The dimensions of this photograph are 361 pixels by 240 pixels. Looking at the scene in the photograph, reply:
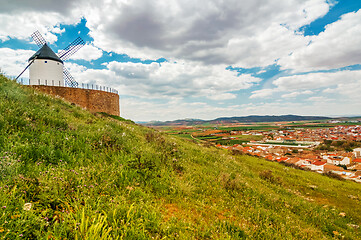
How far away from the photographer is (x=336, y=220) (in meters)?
6.59

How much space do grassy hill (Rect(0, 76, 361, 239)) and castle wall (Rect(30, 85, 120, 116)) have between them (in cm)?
1832

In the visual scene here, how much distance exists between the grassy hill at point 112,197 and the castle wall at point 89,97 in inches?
721

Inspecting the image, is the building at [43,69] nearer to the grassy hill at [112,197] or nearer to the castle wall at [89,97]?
the castle wall at [89,97]

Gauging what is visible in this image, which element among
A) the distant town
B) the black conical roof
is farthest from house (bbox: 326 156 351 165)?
the black conical roof

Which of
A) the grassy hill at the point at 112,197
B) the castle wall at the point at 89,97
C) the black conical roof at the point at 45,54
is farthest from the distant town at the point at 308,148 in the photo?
the black conical roof at the point at 45,54

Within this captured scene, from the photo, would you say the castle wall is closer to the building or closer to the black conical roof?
the building

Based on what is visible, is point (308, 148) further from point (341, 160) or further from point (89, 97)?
point (89, 97)

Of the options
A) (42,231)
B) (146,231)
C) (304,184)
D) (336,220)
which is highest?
(42,231)

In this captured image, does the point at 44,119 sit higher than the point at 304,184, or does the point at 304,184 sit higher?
the point at 44,119

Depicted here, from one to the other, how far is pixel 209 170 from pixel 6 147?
694 cm

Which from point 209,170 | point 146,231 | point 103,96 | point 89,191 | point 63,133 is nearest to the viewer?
point 146,231

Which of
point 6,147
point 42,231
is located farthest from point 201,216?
point 6,147

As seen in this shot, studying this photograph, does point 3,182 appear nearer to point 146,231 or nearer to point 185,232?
point 146,231

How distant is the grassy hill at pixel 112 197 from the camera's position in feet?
8.85
